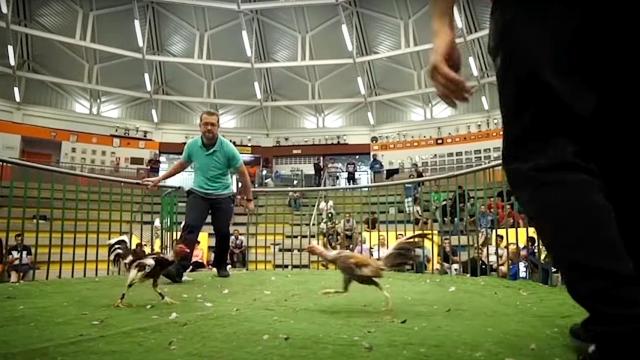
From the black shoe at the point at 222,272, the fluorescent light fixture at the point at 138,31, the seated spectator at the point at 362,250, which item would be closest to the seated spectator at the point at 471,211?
the seated spectator at the point at 362,250

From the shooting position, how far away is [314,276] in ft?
16.6

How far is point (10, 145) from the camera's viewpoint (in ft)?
69.2

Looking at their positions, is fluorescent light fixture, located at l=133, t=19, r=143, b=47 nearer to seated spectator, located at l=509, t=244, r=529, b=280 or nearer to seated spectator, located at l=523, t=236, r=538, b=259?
seated spectator, located at l=509, t=244, r=529, b=280

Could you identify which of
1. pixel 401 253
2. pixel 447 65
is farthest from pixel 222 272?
pixel 447 65

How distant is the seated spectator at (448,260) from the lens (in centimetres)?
555

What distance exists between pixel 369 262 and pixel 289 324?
2.57 ft

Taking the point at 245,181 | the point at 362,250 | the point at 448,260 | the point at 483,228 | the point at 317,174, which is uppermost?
the point at 317,174

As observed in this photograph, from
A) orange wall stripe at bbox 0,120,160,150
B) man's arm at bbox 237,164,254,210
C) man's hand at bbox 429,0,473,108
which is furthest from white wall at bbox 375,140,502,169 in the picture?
man's hand at bbox 429,0,473,108

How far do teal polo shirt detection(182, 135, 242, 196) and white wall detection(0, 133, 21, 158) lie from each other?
64.8 ft

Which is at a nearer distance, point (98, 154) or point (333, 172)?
point (98, 154)

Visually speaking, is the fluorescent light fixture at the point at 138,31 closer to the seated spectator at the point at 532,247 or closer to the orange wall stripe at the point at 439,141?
the orange wall stripe at the point at 439,141

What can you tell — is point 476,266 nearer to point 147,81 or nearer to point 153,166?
point 153,166

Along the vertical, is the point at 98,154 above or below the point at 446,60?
above

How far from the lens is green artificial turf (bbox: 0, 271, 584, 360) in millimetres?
1734
